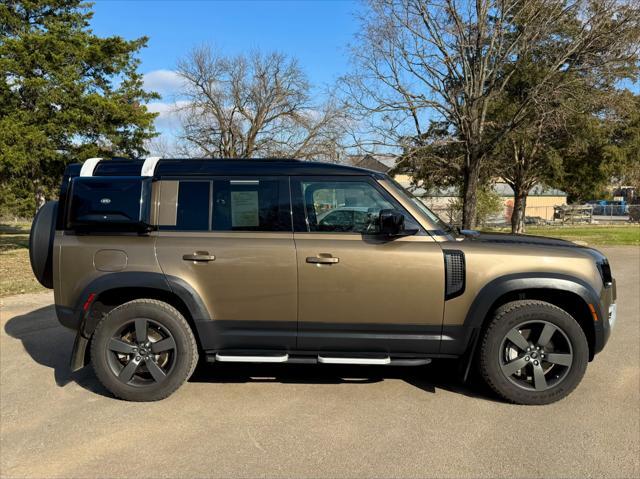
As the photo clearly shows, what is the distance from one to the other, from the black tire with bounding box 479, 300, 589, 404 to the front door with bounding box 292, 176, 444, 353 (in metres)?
0.47

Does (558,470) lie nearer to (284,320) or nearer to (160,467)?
(284,320)

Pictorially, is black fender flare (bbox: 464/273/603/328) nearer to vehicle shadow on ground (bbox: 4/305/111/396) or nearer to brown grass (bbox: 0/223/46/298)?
vehicle shadow on ground (bbox: 4/305/111/396)

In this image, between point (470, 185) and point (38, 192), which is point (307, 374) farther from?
point (38, 192)

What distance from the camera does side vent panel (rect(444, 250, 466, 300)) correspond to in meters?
3.81

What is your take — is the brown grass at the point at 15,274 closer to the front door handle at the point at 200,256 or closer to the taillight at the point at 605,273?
the front door handle at the point at 200,256

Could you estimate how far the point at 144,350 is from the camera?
4.00 meters

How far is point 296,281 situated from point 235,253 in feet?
1.77

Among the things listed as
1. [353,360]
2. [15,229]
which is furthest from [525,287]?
[15,229]

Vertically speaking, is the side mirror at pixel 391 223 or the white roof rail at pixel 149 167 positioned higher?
the white roof rail at pixel 149 167

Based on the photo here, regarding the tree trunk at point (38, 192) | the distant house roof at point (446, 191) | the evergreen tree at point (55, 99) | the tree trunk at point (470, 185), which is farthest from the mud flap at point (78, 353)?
the distant house roof at point (446, 191)

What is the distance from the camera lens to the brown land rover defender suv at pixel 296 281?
12.6 feet

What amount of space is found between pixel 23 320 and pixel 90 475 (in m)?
4.58

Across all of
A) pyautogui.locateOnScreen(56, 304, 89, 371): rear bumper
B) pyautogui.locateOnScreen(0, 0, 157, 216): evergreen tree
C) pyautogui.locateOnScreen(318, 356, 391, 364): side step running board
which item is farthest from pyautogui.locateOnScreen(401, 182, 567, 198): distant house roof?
pyautogui.locateOnScreen(56, 304, 89, 371): rear bumper

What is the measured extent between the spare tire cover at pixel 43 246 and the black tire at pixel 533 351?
12.1ft
